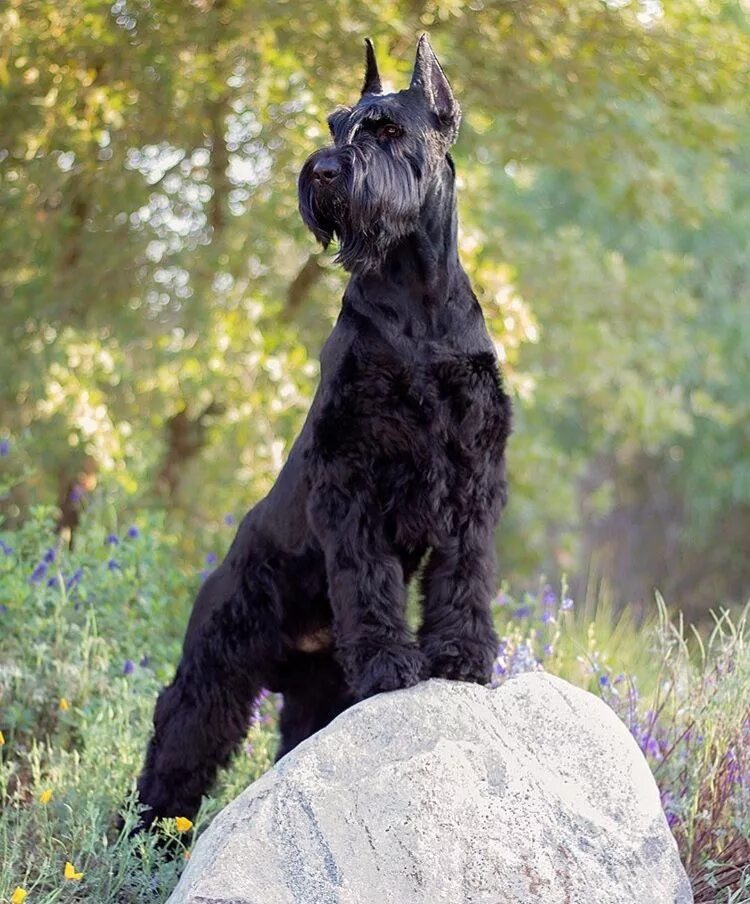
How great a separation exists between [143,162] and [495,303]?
2.50 metres

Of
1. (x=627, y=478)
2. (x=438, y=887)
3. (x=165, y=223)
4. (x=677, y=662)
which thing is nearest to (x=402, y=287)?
(x=438, y=887)

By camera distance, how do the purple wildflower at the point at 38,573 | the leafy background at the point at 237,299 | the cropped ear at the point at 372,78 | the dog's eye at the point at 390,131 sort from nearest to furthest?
the dog's eye at the point at 390,131, the cropped ear at the point at 372,78, the leafy background at the point at 237,299, the purple wildflower at the point at 38,573

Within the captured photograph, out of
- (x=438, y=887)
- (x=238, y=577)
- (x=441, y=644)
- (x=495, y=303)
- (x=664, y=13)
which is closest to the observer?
(x=438, y=887)

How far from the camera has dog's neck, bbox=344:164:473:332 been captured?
3.24 meters

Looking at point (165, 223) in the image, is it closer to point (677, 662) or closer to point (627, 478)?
point (677, 662)

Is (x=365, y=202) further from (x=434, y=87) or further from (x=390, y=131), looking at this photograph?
(x=434, y=87)

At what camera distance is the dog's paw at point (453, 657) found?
3.24 meters

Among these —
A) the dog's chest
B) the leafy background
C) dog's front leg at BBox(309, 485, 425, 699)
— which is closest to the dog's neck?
the dog's chest

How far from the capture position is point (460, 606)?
321cm

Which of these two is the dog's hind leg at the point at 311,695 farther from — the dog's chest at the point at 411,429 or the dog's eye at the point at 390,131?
the dog's eye at the point at 390,131

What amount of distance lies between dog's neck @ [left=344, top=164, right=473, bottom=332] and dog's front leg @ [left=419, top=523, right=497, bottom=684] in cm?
57

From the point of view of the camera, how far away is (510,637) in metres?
4.94

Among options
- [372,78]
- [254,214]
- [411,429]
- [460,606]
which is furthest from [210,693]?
[254,214]

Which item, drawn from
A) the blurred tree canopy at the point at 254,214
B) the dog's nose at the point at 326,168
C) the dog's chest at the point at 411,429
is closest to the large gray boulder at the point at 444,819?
the dog's chest at the point at 411,429
